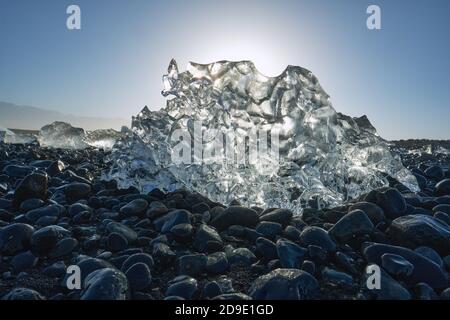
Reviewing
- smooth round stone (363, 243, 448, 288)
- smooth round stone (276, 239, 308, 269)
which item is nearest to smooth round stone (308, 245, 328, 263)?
smooth round stone (276, 239, 308, 269)

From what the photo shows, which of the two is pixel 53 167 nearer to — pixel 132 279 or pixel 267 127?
pixel 267 127

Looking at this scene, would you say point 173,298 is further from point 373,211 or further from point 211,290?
point 373,211

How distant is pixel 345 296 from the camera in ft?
6.86

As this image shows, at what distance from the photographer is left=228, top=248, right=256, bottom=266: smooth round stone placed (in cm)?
250

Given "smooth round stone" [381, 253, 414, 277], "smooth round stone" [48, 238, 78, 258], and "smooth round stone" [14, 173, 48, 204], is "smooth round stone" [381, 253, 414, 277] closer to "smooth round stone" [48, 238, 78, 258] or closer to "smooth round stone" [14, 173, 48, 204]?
"smooth round stone" [48, 238, 78, 258]

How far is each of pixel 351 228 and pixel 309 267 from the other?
685 mm

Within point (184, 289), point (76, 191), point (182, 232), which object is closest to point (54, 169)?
point (76, 191)

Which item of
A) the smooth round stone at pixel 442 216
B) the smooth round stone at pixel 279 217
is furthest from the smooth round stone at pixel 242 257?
the smooth round stone at pixel 442 216

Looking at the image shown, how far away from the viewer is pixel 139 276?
7.40ft

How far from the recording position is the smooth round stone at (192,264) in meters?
2.40

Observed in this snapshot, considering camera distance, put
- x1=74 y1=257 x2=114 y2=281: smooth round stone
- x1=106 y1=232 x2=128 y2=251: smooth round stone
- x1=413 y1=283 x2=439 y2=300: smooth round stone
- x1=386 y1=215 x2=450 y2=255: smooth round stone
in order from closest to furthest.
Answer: x1=413 y1=283 x2=439 y2=300: smooth round stone < x1=74 y1=257 x2=114 y2=281: smooth round stone < x1=386 y1=215 x2=450 y2=255: smooth round stone < x1=106 y1=232 x2=128 y2=251: smooth round stone

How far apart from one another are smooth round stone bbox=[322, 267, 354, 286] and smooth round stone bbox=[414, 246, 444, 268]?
2.26 feet
